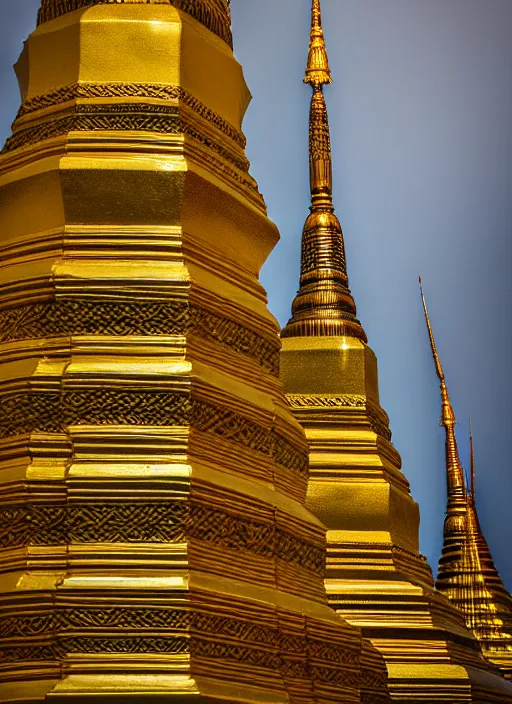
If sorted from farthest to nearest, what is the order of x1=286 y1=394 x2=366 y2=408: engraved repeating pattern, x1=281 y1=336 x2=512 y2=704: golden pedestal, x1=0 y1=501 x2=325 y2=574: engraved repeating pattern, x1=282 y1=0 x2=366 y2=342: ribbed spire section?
1. x1=282 y1=0 x2=366 y2=342: ribbed spire section
2. x1=286 y1=394 x2=366 y2=408: engraved repeating pattern
3. x1=281 y1=336 x2=512 y2=704: golden pedestal
4. x1=0 y1=501 x2=325 y2=574: engraved repeating pattern

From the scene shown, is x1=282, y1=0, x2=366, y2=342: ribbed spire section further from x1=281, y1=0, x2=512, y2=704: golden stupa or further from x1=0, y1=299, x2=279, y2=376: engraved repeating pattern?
x1=0, y1=299, x2=279, y2=376: engraved repeating pattern

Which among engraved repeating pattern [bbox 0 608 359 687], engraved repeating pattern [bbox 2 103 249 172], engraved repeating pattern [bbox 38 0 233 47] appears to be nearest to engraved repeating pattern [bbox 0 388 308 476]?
engraved repeating pattern [bbox 0 608 359 687]

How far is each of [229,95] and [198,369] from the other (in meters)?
0.96

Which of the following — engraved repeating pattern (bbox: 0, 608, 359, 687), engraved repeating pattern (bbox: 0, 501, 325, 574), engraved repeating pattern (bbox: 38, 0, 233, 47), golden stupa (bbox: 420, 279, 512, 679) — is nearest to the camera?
engraved repeating pattern (bbox: 0, 608, 359, 687)

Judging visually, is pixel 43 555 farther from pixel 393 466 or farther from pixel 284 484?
pixel 393 466

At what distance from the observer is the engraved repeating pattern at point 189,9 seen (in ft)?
13.3

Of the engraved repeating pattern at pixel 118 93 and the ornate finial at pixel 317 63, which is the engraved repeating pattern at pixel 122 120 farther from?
the ornate finial at pixel 317 63

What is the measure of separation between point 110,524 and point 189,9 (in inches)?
61.0

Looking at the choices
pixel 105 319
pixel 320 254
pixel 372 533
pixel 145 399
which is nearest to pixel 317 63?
pixel 320 254

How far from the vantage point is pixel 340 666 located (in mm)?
3844

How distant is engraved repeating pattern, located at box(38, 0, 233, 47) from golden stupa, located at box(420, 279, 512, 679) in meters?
5.51

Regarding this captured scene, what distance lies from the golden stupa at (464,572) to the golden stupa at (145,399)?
5.84 metres

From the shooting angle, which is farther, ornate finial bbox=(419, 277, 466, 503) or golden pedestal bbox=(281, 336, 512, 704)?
ornate finial bbox=(419, 277, 466, 503)

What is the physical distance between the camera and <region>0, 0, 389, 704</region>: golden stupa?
10.5 ft
